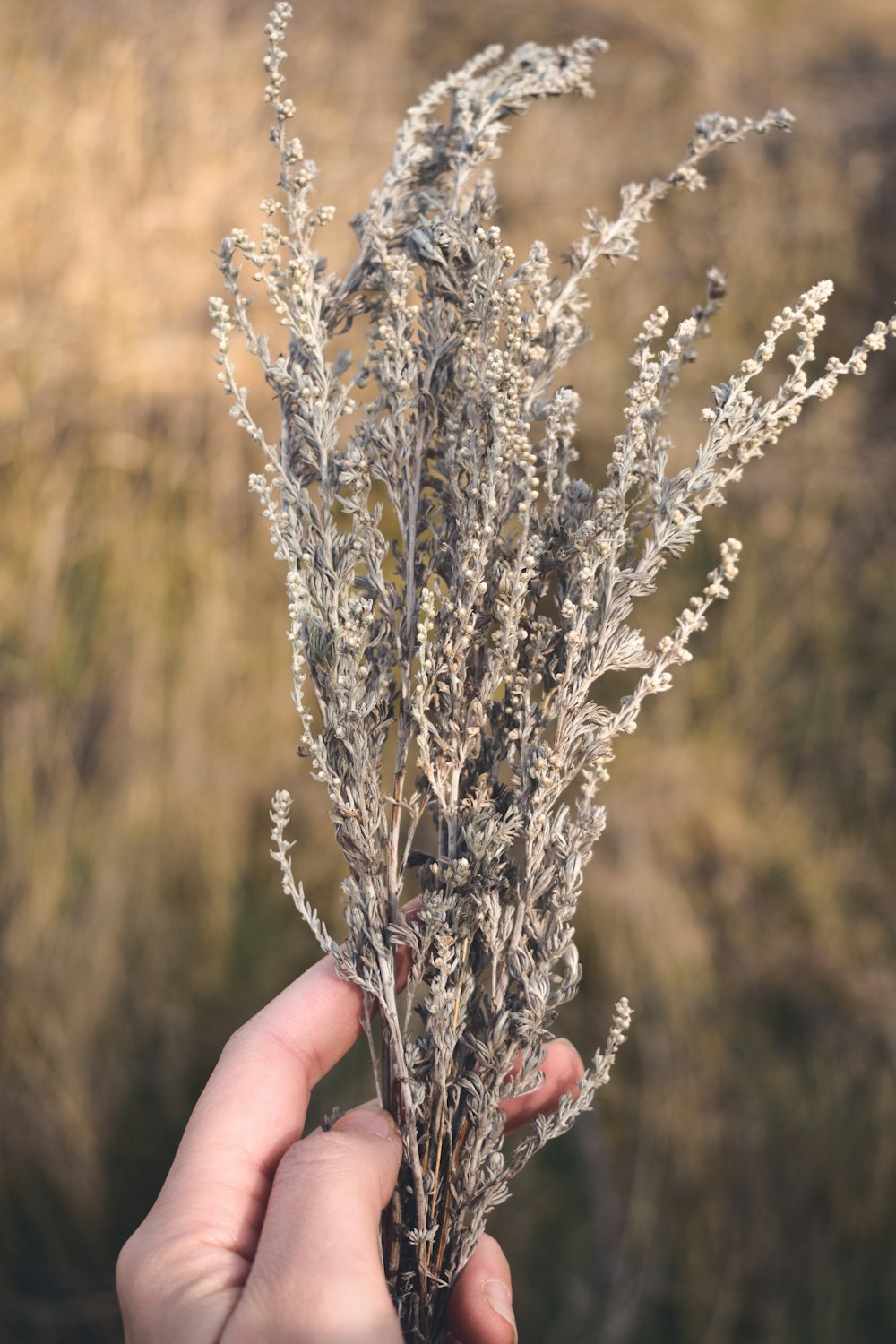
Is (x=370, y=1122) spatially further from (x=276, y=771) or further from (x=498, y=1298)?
(x=276, y=771)

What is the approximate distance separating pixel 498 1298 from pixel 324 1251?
51 centimetres

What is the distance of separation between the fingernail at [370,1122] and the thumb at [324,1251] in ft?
0.08

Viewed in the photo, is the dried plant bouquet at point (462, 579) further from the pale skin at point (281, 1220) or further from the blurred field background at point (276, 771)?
the blurred field background at point (276, 771)

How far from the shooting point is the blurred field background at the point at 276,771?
8.90 ft

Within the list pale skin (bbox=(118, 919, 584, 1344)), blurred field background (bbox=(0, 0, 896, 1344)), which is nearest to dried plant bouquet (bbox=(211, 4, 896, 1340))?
pale skin (bbox=(118, 919, 584, 1344))

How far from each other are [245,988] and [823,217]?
3.28m

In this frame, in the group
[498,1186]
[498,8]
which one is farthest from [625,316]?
[498,1186]

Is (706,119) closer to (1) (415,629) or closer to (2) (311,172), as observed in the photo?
(2) (311,172)

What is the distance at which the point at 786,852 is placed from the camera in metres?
3.02

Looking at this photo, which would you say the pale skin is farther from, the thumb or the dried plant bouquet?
the dried plant bouquet

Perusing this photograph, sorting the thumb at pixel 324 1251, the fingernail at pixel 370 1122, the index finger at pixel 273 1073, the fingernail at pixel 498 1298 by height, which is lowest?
the fingernail at pixel 498 1298

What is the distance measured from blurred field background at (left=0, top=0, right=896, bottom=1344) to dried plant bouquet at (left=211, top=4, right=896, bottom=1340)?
66.8 inches

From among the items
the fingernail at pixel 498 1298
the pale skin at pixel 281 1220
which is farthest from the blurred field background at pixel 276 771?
the pale skin at pixel 281 1220

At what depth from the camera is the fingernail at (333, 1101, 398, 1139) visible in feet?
3.99
